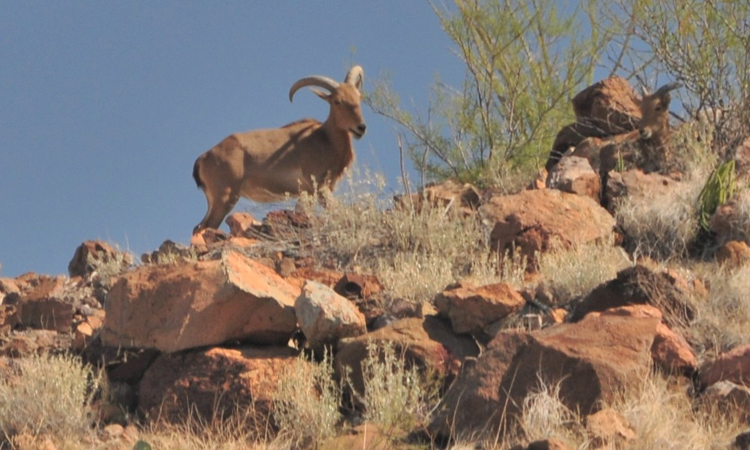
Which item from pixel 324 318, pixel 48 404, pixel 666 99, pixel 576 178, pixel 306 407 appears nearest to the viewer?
pixel 306 407

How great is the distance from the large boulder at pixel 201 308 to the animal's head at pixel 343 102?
8596 millimetres

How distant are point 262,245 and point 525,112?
807cm

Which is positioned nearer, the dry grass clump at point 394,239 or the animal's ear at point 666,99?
the dry grass clump at point 394,239

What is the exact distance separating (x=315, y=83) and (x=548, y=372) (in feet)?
35.7

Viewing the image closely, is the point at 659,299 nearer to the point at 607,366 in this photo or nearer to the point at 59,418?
the point at 607,366

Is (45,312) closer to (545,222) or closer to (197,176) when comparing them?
(545,222)

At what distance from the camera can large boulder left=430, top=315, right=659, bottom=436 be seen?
6.66 metres

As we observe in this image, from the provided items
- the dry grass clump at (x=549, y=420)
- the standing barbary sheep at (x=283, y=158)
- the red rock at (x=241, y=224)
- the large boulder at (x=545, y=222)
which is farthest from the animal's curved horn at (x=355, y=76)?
the dry grass clump at (x=549, y=420)

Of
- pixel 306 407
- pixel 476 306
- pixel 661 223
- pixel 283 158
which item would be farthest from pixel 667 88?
pixel 306 407

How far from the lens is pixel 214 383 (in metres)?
7.58

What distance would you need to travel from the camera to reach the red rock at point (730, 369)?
6.98 meters

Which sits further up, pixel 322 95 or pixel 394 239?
pixel 322 95

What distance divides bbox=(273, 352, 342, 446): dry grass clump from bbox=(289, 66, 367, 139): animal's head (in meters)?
9.51

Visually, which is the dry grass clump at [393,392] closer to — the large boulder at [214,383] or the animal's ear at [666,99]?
the large boulder at [214,383]
